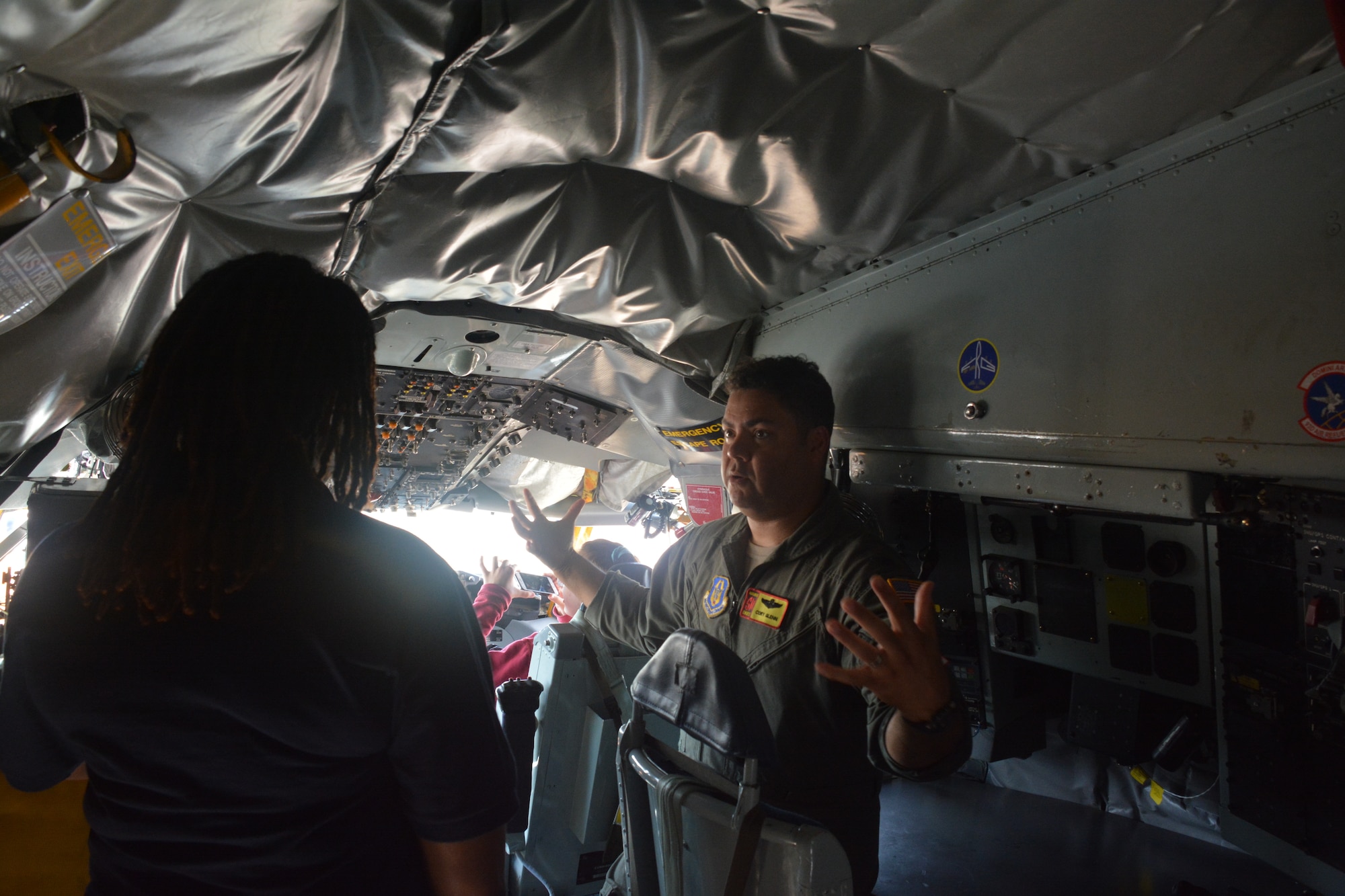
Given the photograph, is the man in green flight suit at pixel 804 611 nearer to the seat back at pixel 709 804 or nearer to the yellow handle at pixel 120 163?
the seat back at pixel 709 804

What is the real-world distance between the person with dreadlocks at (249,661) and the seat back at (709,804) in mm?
454

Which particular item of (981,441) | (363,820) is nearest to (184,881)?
(363,820)

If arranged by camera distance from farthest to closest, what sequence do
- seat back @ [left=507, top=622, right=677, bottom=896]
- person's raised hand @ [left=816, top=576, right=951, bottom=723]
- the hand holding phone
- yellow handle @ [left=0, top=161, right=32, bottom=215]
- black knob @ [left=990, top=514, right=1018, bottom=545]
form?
the hand holding phone
black knob @ [left=990, top=514, right=1018, bottom=545]
seat back @ [left=507, top=622, right=677, bottom=896]
person's raised hand @ [left=816, top=576, right=951, bottom=723]
yellow handle @ [left=0, top=161, right=32, bottom=215]

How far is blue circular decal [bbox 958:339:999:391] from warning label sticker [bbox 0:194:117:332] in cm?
213

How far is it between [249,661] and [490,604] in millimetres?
3282

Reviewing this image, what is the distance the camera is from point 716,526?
252 cm

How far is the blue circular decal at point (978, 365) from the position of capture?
2053 mm

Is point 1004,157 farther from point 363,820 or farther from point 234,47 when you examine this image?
point 363,820

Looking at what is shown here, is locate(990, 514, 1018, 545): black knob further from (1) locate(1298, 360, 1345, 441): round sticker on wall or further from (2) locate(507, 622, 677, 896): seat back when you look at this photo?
(1) locate(1298, 360, 1345, 441): round sticker on wall

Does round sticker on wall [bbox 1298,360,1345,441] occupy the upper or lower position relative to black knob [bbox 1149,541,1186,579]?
upper

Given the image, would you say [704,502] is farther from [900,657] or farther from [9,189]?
[9,189]

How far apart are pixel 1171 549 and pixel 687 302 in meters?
2.17

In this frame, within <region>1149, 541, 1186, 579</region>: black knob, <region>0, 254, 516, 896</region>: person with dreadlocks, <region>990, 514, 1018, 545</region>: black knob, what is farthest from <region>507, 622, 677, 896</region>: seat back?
<region>1149, 541, 1186, 579</region>: black knob

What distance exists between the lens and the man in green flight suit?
136 cm
